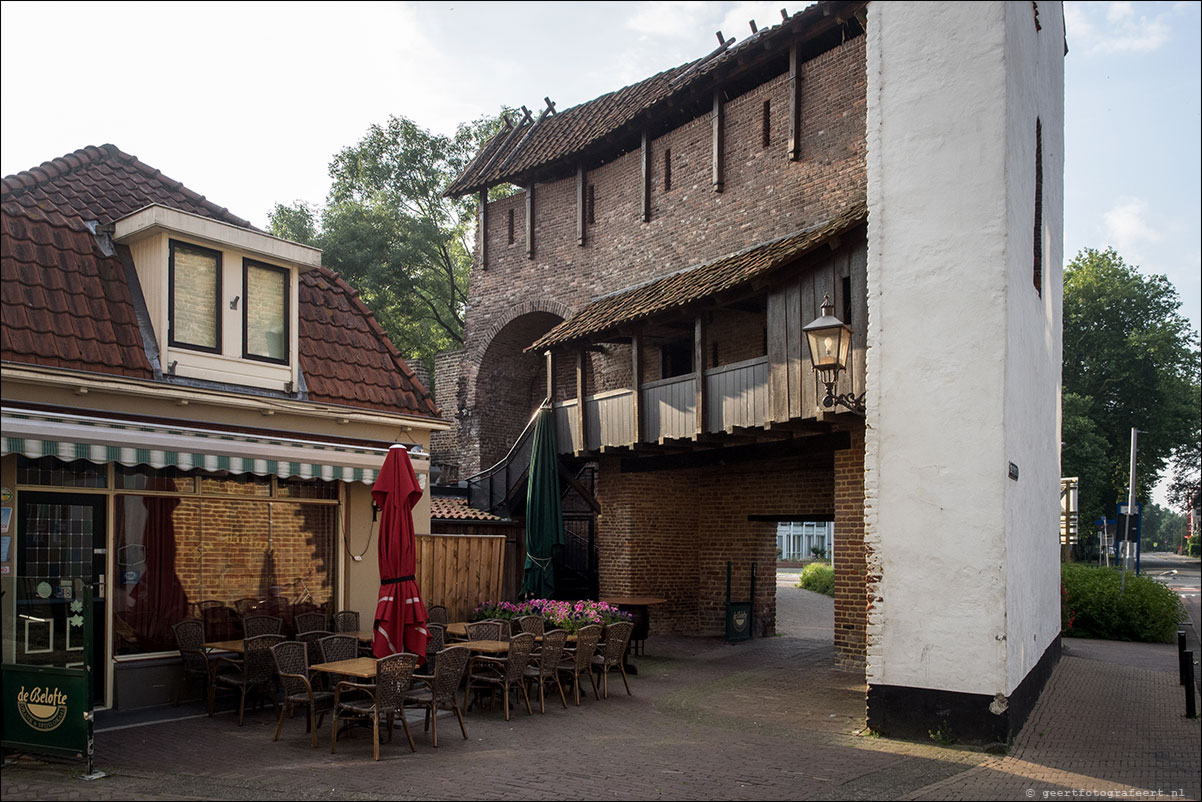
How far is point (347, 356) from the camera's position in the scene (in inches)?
472

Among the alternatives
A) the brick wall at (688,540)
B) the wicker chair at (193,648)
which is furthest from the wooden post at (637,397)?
the wicker chair at (193,648)

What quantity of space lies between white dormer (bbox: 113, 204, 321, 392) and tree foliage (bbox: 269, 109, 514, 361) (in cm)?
1853

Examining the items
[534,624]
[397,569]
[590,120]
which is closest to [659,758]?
[397,569]

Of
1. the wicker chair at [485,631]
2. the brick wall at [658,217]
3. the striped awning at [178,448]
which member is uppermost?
the brick wall at [658,217]

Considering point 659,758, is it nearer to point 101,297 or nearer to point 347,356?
point 347,356

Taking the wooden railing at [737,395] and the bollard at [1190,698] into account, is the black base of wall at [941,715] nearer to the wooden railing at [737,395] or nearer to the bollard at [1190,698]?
the bollard at [1190,698]

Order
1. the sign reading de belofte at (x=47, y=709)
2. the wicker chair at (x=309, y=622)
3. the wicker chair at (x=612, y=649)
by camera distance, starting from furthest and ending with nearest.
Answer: the wicker chair at (x=612, y=649) → the wicker chair at (x=309, y=622) → the sign reading de belofte at (x=47, y=709)

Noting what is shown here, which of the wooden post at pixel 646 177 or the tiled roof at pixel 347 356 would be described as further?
the wooden post at pixel 646 177

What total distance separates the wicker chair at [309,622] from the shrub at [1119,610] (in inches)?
569

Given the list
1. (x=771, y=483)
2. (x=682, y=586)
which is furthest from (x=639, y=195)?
(x=682, y=586)

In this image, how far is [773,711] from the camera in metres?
10.5

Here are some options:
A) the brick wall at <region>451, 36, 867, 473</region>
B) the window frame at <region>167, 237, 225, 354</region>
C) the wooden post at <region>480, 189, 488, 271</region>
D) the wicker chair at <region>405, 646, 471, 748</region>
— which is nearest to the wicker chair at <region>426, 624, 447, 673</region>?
the wicker chair at <region>405, 646, 471, 748</region>

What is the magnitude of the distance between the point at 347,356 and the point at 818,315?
616 cm

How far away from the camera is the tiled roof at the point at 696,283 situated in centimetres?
1230
